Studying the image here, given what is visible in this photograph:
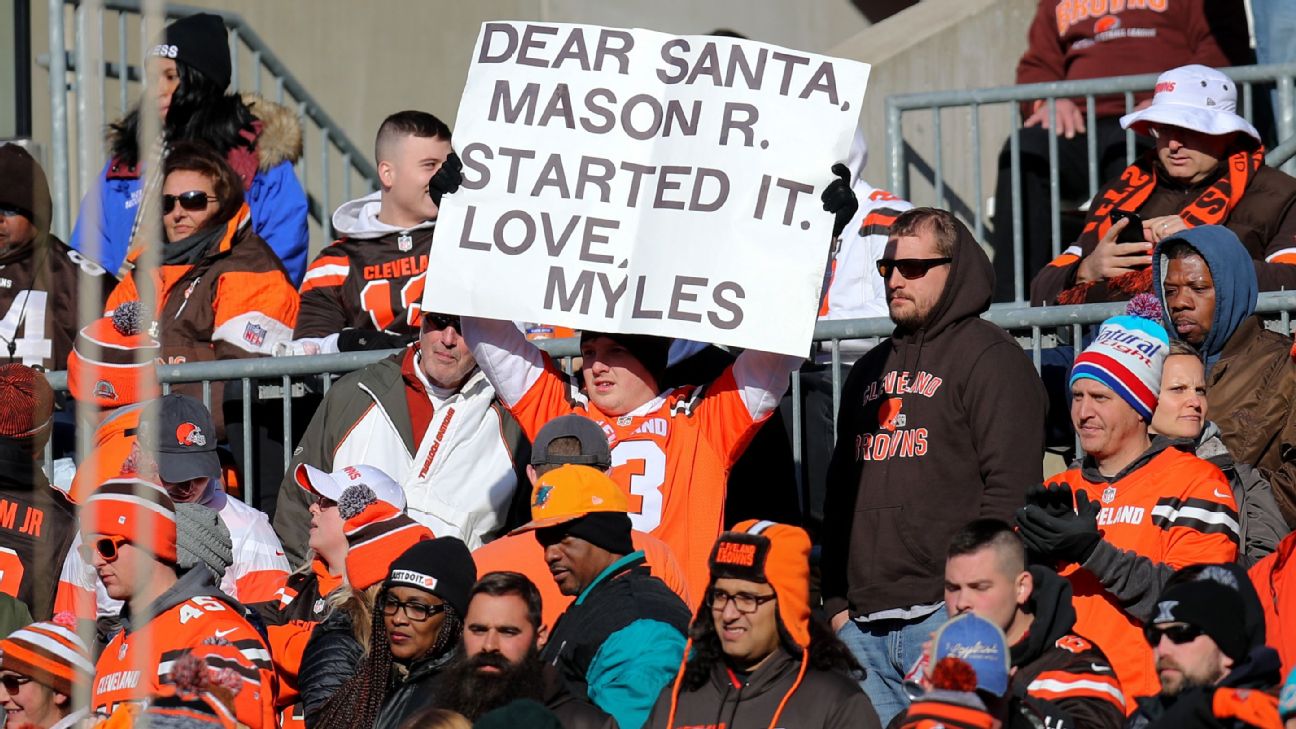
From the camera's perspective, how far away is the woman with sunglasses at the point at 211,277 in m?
9.61

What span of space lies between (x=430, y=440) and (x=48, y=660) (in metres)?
1.68

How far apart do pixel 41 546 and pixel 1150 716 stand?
159 inches

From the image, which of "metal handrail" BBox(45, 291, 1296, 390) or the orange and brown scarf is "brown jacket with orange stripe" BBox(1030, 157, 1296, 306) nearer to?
the orange and brown scarf

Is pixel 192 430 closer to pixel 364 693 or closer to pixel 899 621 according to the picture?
pixel 364 693

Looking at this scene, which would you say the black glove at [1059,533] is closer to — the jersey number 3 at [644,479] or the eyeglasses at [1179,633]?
the eyeglasses at [1179,633]

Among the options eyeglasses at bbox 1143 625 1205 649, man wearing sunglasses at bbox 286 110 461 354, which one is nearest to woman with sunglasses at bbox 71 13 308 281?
man wearing sunglasses at bbox 286 110 461 354

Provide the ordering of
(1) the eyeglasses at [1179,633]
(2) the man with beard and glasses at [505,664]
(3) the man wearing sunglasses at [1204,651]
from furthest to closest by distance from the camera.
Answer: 1. (2) the man with beard and glasses at [505,664]
2. (1) the eyeglasses at [1179,633]
3. (3) the man wearing sunglasses at [1204,651]

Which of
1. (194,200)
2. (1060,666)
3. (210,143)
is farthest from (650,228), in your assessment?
(210,143)

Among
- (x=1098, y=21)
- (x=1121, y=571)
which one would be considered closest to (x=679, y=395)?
(x=1121, y=571)

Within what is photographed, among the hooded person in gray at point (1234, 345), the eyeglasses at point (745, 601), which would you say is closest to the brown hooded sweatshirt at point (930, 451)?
the hooded person in gray at point (1234, 345)

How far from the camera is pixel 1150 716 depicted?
6016mm

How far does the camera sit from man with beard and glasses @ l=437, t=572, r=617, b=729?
21.0 ft

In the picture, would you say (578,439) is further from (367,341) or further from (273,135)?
(273,135)

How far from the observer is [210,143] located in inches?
430
